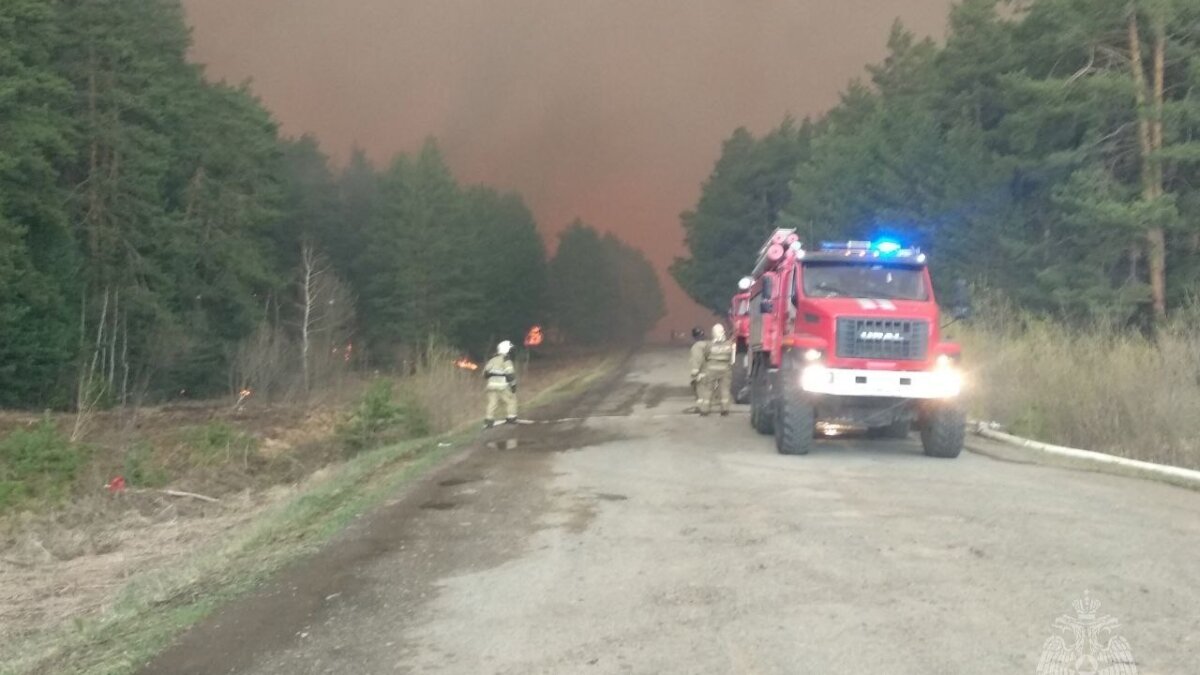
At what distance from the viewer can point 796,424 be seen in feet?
49.0

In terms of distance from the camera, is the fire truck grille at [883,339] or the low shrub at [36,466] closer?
the fire truck grille at [883,339]

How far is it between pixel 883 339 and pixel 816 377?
1056 millimetres

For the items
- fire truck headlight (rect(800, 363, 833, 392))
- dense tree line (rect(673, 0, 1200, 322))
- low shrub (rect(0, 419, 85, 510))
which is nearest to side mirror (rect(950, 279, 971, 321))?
fire truck headlight (rect(800, 363, 833, 392))

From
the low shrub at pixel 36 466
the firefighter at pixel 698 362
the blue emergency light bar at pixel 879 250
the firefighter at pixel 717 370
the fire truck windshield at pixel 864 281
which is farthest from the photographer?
the firefighter at pixel 698 362

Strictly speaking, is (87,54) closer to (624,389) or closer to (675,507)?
(624,389)

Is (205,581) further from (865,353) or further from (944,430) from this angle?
(944,430)

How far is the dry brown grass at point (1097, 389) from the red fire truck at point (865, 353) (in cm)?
335

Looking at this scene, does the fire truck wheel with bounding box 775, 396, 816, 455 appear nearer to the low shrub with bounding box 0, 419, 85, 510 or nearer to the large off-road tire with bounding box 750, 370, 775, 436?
the large off-road tire with bounding box 750, 370, 775, 436

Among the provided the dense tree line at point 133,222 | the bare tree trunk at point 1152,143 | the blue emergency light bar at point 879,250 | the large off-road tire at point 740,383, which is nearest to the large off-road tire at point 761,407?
the blue emergency light bar at point 879,250

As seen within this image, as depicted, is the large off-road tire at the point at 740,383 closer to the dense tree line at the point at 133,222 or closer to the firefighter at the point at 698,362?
the firefighter at the point at 698,362

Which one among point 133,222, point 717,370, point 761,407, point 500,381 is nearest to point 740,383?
point 717,370

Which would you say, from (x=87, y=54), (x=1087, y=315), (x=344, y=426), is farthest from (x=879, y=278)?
(x=87, y=54)

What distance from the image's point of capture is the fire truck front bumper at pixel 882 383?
1451 centimetres

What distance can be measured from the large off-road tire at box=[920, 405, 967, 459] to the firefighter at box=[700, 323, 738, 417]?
7.51 meters
